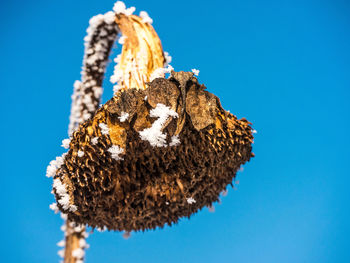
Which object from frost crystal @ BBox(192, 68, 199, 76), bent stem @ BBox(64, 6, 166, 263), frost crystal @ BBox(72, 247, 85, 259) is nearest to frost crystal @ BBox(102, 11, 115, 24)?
bent stem @ BBox(64, 6, 166, 263)

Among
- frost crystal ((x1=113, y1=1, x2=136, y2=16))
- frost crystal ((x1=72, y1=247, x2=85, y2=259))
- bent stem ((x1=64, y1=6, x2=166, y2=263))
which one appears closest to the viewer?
bent stem ((x1=64, y1=6, x2=166, y2=263))

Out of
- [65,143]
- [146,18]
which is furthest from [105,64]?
[65,143]

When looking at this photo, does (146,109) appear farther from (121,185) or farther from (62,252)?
(62,252)

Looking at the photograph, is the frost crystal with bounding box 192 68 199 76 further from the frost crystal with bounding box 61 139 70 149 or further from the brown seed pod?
the frost crystal with bounding box 61 139 70 149

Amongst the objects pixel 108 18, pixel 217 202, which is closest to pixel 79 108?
pixel 108 18

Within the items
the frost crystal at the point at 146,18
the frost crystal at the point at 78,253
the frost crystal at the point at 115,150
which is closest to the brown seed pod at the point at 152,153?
the frost crystal at the point at 115,150

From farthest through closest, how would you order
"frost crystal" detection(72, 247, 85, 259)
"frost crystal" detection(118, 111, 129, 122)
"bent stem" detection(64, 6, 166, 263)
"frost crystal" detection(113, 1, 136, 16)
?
"frost crystal" detection(72, 247, 85, 259)
"frost crystal" detection(113, 1, 136, 16)
"bent stem" detection(64, 6, 166, 263)
"frost crystal" detection(118, 111, 129, 122)

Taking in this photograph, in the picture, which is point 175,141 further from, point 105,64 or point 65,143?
point 105,64
